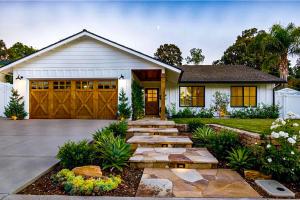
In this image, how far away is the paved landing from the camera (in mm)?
3357

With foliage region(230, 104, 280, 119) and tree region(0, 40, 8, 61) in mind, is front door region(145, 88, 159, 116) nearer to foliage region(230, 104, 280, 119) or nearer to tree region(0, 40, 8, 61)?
foliage region(230, 104, 280, 119)

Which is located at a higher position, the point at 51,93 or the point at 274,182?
the point at 51,93

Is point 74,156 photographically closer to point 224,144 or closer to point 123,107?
point 224,144

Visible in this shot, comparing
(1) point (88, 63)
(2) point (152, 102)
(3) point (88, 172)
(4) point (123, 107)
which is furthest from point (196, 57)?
(3) point (88, 172)

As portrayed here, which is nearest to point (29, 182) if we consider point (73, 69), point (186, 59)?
point (73, 69)

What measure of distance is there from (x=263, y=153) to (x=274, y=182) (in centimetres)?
59

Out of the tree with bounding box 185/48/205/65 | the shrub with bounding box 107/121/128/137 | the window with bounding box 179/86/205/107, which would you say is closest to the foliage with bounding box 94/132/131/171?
the shrub with bounding box 107/121/128/137

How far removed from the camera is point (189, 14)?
465 inches

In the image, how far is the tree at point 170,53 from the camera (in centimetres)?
4099

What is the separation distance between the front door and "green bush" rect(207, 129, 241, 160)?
38.2 ft

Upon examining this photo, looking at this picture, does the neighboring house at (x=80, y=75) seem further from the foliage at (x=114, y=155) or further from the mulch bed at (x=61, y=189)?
the mulch bed at (x=61, y=189)

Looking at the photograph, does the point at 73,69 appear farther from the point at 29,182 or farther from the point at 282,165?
the point at 282,165

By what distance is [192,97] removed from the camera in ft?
51.9

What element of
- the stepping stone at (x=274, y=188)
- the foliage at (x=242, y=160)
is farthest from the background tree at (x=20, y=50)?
the stepping stone at (x=274, y=188)
